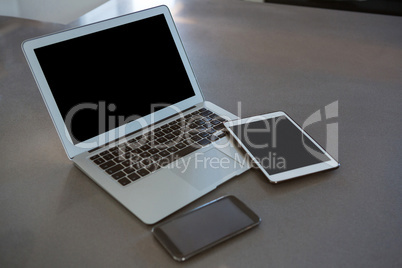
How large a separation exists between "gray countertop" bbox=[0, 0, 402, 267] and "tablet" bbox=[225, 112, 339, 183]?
0.06ft

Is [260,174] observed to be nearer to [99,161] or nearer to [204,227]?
[204,227]

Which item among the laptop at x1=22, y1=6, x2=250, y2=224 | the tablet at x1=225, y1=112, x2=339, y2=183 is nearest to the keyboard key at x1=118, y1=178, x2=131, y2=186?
the laptop at x1=22, y1=6, x2=250, y2=224

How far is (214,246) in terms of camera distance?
26.3 inches

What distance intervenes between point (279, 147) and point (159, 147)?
0.23 metres

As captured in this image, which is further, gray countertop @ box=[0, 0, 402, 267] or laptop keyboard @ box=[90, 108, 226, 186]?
laptop keyboard @ box=[90, 108, 226, 186]

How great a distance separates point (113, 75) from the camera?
0.89 m

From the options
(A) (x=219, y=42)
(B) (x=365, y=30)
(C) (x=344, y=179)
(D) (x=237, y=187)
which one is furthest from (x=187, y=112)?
(B) (x=365, y=30)

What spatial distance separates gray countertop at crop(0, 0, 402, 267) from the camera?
2.19ft

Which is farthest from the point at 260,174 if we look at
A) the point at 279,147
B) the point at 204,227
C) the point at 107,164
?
the point at 107,164

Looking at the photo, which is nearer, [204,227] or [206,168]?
[204,227]

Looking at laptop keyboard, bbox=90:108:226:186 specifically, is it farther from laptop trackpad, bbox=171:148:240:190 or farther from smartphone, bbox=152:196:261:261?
smartphone, bbox=152:196:261:261

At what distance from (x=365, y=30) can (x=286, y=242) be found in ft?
3.21

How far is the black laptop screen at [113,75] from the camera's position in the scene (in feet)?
2.70

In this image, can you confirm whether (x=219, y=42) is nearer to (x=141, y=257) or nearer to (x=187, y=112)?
(x=187, y=112)
